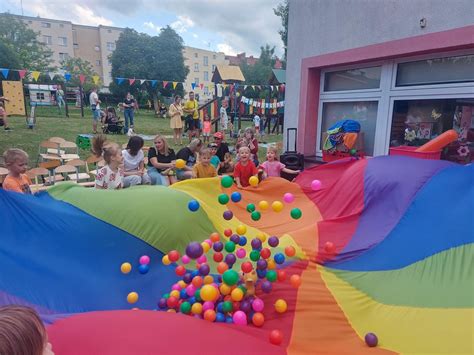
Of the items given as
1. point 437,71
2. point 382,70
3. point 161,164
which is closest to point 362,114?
point 382,70

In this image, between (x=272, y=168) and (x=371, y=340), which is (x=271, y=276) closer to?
(x=371, y=340)

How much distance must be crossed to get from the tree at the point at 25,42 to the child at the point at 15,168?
36171 millimetres

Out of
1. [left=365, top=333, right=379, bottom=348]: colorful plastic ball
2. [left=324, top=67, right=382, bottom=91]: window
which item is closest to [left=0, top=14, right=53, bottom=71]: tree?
[left=324, top=67, right=382, bottom=91]: window

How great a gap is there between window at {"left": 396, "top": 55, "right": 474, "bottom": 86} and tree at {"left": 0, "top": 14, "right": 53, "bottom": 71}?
37.2 meters

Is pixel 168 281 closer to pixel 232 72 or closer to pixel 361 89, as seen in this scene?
pixel 361 89

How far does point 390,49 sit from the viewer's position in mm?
4918

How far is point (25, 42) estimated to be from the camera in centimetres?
3859

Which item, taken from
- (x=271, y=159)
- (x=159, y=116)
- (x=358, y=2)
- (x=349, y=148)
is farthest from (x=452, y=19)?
(x=159, y=116)

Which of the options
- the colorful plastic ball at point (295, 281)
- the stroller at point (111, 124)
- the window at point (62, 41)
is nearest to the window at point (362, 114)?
the colorful plastic ball at point (295, 281)

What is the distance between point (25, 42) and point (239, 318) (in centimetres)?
4567

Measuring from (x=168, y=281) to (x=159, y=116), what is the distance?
21.6m

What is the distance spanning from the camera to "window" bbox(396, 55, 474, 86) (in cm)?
439

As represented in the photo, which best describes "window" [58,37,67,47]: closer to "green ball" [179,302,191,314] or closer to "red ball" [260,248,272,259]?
"red ball" [260,248,272,259]

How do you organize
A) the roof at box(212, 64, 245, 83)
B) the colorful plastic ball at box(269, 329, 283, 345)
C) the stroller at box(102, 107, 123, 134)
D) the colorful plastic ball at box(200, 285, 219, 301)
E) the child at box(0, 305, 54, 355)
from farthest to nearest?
the roof at box(212, 64, 245, 83) < the stroller at box(102, 107, 123, 134) < the colorful plastic ball at box(200, 285, 219, 301) < the colorful plastic ball at box(269, 329, 283, 345) < the child at box(0, 305, 54, 355)
